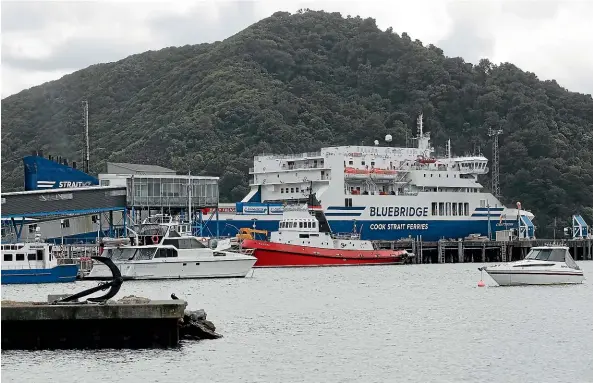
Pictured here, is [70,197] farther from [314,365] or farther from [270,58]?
[270,58]

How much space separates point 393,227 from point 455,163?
1010 centimetres

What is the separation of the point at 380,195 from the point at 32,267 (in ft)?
131

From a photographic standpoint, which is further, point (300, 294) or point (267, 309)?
point (300, 294)

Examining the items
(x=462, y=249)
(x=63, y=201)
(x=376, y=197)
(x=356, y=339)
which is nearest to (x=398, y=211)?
(x=376, y=197)

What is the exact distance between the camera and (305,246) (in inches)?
2849

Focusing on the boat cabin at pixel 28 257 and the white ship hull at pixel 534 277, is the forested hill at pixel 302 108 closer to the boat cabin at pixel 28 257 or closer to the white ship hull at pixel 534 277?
the boat cabin at pixel 28 257

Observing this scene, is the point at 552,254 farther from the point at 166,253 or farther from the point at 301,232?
the point at 301,232

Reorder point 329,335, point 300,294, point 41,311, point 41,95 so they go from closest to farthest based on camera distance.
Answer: point 41,311 < point 329,335 < point 300,294 < point 41,95

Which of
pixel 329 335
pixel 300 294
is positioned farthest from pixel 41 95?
pixel 329 335

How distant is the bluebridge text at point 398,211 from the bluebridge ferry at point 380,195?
0.07 m

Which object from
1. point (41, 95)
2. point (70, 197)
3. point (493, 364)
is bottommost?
point (493, 364)

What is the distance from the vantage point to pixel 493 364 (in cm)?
2775

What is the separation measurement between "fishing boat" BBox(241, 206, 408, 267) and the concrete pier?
138ft

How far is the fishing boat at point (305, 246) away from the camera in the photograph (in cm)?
7112
